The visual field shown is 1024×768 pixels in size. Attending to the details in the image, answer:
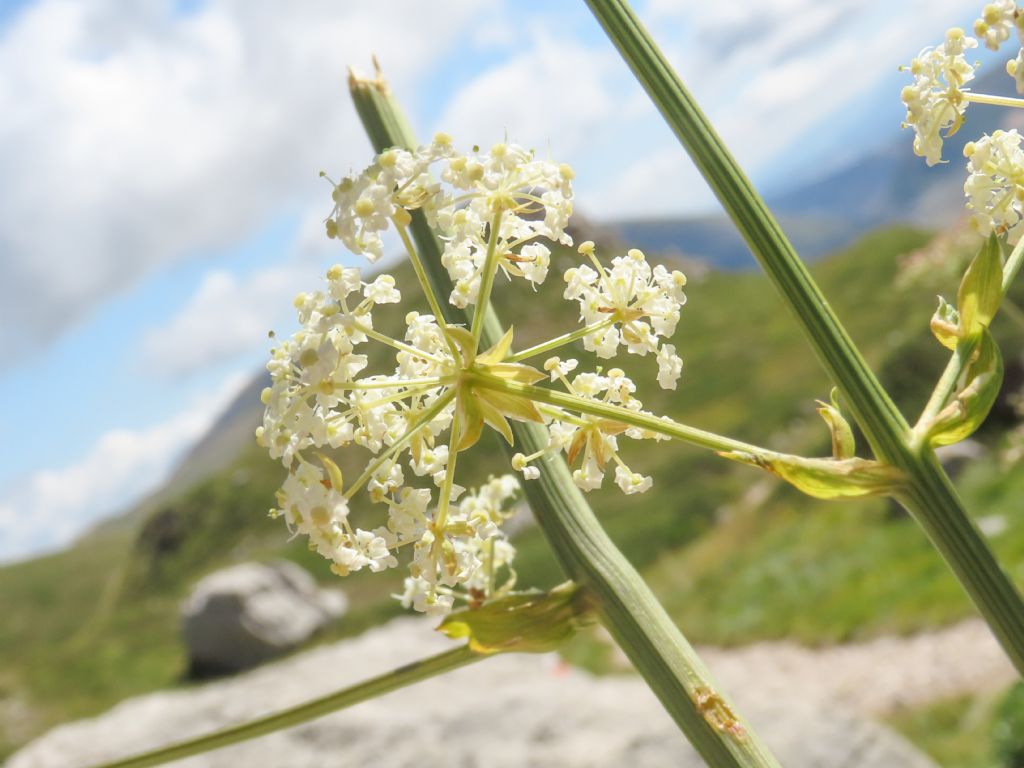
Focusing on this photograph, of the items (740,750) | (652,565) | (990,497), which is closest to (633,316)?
(740,750)

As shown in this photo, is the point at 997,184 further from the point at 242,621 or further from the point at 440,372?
the point at 242,621

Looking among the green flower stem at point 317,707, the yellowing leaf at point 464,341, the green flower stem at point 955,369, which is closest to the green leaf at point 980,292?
the green flower stem at point 955,369

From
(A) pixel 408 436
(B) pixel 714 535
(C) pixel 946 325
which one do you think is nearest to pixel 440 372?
(A) pixel 408 436

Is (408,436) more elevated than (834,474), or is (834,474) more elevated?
(408,436)

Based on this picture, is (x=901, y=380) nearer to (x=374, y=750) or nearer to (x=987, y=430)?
(x=987, y=430)

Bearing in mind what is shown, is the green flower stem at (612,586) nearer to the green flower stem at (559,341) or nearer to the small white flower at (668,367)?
the green flower stem at (559,341)

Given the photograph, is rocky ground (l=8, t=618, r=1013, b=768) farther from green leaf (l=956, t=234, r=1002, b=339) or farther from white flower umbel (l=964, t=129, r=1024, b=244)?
green leaf (l=956, t=234, r=1002, b=339)
